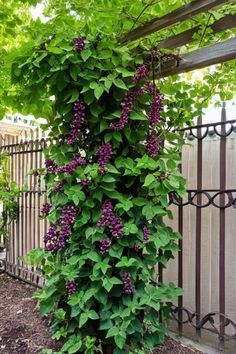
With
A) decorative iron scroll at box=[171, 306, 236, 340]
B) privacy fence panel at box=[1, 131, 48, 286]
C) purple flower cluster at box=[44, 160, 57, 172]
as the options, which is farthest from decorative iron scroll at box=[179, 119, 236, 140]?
privacy fence panel at box=[1, 131, 48, 286]

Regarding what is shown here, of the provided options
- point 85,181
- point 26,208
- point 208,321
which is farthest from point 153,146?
point 26,208

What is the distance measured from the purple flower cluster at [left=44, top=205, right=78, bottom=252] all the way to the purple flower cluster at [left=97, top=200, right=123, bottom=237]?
0.17 m

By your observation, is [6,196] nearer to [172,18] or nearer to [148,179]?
[148,179]

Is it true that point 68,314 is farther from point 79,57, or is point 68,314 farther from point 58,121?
point 79,57

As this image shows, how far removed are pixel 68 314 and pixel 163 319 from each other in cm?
69

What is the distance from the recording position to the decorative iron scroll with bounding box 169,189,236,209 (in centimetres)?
238

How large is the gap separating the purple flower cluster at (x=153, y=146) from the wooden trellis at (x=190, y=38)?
43 centimetres

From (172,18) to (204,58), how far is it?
0.27m

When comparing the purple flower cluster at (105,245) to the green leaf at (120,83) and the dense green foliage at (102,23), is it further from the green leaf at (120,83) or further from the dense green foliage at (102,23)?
the dense green foliage at (102,23)

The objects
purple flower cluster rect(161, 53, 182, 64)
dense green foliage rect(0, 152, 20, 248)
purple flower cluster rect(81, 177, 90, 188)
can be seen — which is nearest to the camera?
purple flower cluster rect(81, 177, 90, 188)

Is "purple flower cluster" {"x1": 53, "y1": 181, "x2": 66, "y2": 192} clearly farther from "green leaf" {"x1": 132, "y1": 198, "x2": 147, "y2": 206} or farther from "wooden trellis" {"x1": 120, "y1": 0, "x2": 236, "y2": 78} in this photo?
"wooden trellis" {"x1": 120, "y1": 0, "x2": 236, "y2": 78}

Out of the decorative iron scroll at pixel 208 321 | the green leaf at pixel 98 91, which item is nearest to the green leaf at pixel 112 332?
the decorative iron scroll at pixel 208 321

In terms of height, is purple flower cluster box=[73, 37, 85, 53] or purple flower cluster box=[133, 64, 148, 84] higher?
purple flower cluster box=[73, 37, 85, 53]

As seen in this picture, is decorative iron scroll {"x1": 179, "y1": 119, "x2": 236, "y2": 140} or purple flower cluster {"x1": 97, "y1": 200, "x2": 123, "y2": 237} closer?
purple flower cluster {"x1": 97, "y1": 200, "x2": 123, "y2": 237}
